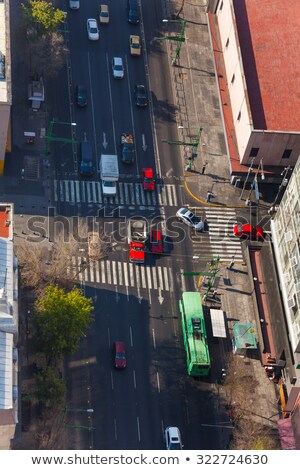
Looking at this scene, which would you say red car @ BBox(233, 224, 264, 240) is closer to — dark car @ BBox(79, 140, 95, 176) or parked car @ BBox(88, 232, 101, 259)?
parked car @ BBox(88, 232, 101, 259)

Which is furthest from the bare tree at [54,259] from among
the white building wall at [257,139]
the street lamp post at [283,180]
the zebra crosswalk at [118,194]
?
the street lamp post at [283,180]

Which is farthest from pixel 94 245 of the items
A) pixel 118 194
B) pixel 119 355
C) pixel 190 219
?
pixel 119 355

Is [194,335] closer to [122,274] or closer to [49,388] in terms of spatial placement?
[122,274]

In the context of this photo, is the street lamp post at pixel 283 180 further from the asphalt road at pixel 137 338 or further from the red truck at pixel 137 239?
the red truck at pixel 137 239

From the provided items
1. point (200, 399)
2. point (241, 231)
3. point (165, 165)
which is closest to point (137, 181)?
point (165, 165)

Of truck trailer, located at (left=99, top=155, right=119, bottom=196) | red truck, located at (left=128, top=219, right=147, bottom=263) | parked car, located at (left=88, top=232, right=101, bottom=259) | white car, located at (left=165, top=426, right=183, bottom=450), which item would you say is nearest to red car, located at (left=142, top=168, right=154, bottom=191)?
truck trailer, located at (left=99, top=155, right=119, bottom=196)

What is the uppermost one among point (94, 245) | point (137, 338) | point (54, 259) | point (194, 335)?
point (94, 245)
